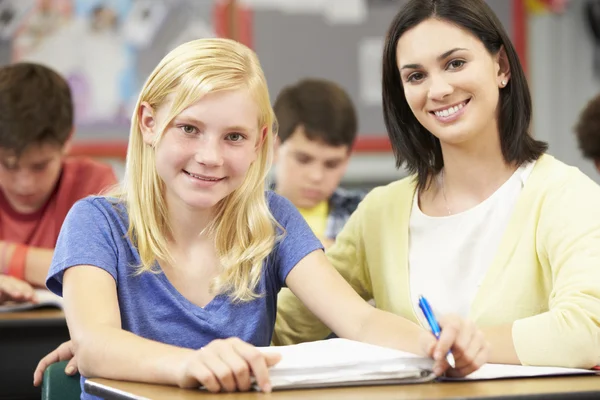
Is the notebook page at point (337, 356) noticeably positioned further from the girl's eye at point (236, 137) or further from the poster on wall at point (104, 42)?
the poster on wall at point (104, 42)

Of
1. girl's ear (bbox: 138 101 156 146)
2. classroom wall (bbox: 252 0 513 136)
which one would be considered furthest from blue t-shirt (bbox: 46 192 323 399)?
classroom wall (bbox: 252 0 513 136)

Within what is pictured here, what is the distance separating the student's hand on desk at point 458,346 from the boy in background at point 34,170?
4.73ft

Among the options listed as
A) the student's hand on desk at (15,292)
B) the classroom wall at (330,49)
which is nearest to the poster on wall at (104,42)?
the classroom wall at (330,49)

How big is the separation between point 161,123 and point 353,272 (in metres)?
0.50

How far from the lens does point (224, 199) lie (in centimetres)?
159

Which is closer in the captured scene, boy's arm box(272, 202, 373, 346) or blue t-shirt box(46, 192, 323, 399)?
blue t-shirt box(46, 192, 323, 399)

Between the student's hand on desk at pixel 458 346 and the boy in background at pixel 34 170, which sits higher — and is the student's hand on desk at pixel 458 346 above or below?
below

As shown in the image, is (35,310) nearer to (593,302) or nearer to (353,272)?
(353,272)

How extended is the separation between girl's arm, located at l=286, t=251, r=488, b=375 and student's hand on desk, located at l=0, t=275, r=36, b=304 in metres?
0.74

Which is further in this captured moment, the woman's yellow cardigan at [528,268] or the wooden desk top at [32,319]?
the wooden desk top at [32,319]

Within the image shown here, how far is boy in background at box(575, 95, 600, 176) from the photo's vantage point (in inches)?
101

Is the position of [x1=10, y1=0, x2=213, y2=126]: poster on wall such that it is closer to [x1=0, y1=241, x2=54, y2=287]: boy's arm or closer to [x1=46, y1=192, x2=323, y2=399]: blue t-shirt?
A: [x1=0, y1=241, x2=54, y2=287]: boy's arm

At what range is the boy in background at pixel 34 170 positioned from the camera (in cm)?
242

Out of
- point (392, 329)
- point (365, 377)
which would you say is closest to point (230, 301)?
point (392, 329)
